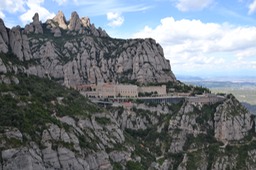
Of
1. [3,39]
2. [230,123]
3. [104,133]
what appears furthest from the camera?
[230,123]

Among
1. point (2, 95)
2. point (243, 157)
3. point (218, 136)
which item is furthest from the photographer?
point (218, 136)

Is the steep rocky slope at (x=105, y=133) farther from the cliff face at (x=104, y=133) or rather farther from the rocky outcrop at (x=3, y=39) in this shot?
the rocky outcrop at (x=3, y=39)

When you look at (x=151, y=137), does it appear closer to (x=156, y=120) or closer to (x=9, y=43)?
(x=156, y=120)

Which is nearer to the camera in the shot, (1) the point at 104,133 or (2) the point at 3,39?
(1) the point at 104,133

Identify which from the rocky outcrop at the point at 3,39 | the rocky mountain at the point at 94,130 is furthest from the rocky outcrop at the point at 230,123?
the rocky outcrop at the point at 3,39

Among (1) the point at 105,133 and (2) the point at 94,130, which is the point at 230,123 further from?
(2) the point at 94,130

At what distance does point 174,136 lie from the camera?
7234 inches

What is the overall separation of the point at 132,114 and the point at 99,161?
9061 centimetres

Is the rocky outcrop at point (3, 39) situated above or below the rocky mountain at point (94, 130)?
above

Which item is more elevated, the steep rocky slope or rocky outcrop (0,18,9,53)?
rocky outcrop (0,18,9,53)

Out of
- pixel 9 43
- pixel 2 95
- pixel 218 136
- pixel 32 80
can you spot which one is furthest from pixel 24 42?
pixel 218 136

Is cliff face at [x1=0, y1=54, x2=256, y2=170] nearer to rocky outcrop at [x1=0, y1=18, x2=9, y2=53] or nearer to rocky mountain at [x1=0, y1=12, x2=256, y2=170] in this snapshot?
rocky mountain at [x1=0, y1=12, x2=256, y2=170]

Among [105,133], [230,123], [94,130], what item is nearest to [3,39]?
[94,130]

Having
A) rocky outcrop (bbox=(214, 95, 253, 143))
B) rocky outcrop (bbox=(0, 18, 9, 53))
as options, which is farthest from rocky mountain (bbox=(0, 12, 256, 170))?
rocky outcrop (bbox=(0, 18, 9, 53))
